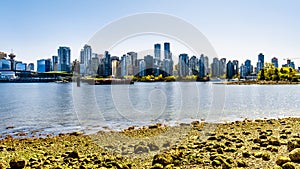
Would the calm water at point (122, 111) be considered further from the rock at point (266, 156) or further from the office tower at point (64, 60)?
the office tower at point (64, 60)

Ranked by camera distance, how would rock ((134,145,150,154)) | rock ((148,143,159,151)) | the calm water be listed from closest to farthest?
rock ((134,145,150,154))
rock ((148,143,159,151))
the calm water

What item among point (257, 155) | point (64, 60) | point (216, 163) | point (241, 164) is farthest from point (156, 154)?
point (64, 60)

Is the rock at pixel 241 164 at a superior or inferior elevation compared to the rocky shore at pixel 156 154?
superior

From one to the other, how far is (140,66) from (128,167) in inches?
1431

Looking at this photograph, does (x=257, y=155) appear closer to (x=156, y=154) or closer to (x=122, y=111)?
(x=156, y=154)

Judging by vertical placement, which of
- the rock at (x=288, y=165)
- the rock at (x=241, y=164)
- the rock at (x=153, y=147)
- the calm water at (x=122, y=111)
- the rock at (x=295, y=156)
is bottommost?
the calm water at (x=122, y=111)

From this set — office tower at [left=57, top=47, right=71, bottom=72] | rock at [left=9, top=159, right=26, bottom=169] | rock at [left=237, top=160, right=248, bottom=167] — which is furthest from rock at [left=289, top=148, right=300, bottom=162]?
office tower at [left=57, top=47, right=71, bottom=72]

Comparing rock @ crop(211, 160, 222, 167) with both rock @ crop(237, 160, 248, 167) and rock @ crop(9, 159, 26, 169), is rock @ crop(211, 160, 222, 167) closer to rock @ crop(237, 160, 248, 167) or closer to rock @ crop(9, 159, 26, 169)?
rock @ crop(237, 160, 248, 167)

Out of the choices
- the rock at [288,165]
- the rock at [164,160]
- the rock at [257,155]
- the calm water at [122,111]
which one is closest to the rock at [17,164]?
the rock at [164,160]

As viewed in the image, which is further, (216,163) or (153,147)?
(153,147)

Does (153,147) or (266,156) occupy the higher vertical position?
(266,156)

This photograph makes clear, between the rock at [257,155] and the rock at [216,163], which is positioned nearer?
the rock at [216,163]

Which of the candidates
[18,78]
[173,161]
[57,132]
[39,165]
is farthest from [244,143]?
[18,78]

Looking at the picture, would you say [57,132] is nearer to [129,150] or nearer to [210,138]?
[129,150]
